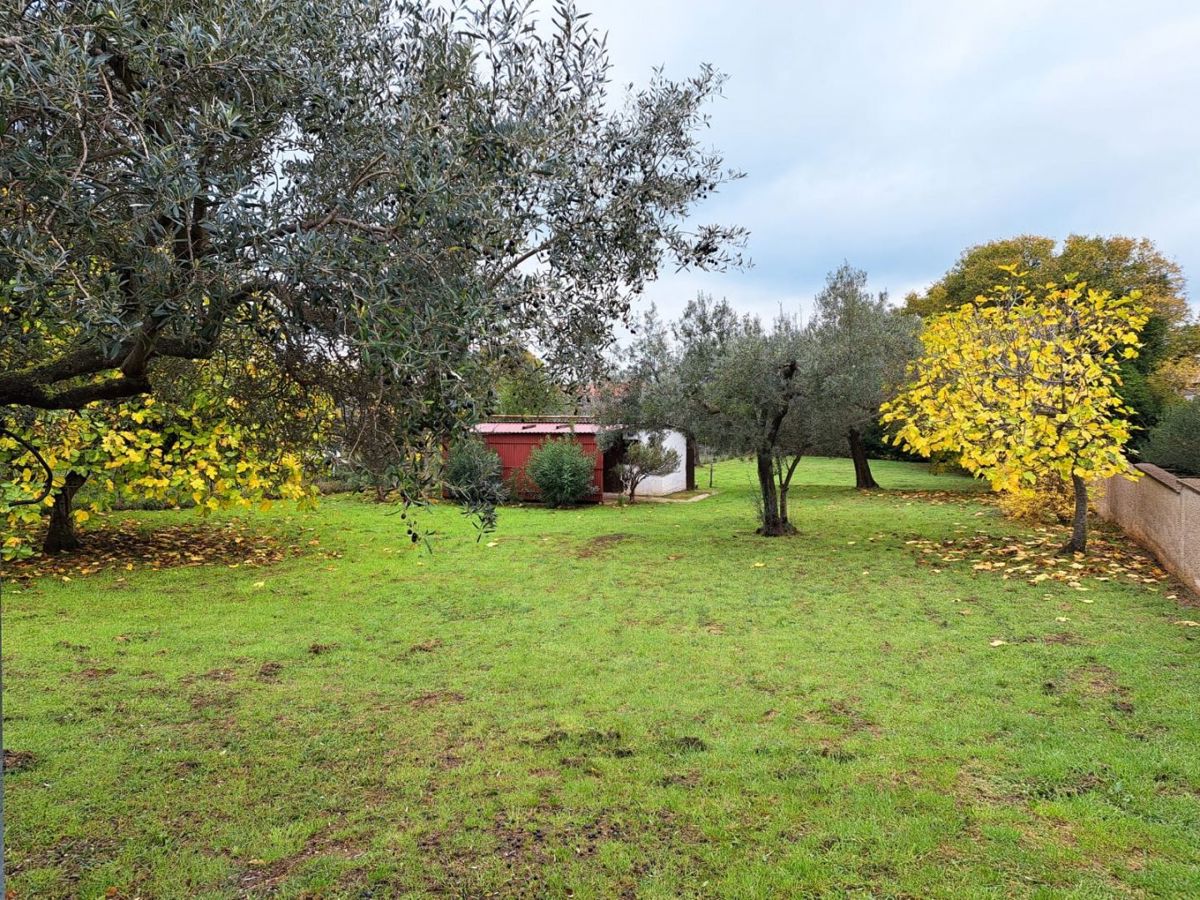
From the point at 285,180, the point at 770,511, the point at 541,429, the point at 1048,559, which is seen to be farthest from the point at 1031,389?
the point at 541,429

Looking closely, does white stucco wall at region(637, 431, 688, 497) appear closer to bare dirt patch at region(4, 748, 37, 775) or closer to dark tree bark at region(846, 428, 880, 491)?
dark tree bark at region(846, 428, 880, 491)

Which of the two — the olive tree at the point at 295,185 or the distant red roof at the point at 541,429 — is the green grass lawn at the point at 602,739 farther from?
the distant red roof at the point at 541,429

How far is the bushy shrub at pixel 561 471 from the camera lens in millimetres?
17250

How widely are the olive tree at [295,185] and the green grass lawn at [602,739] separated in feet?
6.92

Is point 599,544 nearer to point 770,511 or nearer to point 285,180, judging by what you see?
point 770,511

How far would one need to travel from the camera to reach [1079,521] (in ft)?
33.3

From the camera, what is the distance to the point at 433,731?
488 centimetres

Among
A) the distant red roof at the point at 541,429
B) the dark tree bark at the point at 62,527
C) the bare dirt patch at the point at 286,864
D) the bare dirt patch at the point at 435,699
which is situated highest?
the distant red roof at the point at 541,429

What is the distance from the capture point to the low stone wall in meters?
7.99

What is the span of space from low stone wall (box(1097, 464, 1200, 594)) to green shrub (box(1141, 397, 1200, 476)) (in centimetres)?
145

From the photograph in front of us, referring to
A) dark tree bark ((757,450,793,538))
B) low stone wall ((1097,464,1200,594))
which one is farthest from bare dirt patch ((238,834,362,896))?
dark tree bark ((757,450,793,538))

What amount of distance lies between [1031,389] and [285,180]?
29.6 feet

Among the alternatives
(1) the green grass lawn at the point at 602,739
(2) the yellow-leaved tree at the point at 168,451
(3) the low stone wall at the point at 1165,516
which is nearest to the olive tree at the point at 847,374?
(1) the green grass lawn at the point at 602,739

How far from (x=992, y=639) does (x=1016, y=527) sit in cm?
731
